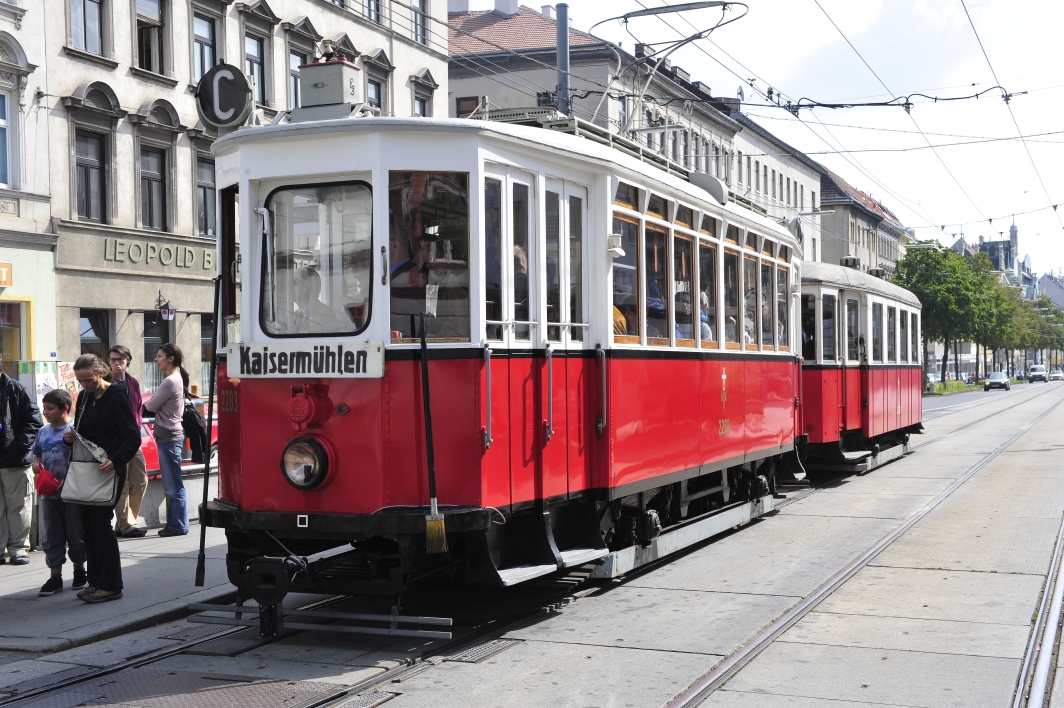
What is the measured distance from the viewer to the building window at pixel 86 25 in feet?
75.7

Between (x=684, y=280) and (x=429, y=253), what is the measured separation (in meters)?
3.25

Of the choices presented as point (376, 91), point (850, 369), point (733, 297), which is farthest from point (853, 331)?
point (376, 91)

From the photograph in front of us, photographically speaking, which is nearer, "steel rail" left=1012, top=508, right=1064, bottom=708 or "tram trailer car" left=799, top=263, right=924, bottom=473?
"steel rail" left=1012, top=508, right=1064, bottom=708

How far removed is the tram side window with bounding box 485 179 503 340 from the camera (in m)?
7.48

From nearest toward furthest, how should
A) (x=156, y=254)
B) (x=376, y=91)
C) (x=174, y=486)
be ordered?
(x=174, y=486) → (x=156, y=254) → (x=376, y=91)

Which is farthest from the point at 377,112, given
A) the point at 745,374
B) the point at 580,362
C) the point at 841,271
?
the point at 841,271

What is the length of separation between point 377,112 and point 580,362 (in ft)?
6.90

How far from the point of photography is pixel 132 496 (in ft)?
39.2

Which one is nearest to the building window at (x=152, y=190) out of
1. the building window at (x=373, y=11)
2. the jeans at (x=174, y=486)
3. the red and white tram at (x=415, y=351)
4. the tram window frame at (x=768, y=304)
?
the building window at (x=373, y=11)

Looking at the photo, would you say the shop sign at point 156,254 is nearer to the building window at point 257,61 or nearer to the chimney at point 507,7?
the building window at point 257,61

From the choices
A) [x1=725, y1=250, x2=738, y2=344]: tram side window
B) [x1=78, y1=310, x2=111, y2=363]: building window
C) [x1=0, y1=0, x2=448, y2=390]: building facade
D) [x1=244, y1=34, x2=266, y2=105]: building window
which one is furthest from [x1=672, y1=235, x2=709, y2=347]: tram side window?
[x1=244, y1=34, x2=266, y2=105]: building window

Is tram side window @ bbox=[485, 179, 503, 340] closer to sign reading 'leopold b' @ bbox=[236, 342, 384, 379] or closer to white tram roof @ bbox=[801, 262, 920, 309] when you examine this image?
sign reading 'leopold b' @ bbox=[236, 342, 384, 379]

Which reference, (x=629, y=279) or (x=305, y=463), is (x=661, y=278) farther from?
(x=305, y=463)

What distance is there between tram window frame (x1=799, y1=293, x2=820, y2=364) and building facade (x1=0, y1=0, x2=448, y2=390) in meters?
7.70
